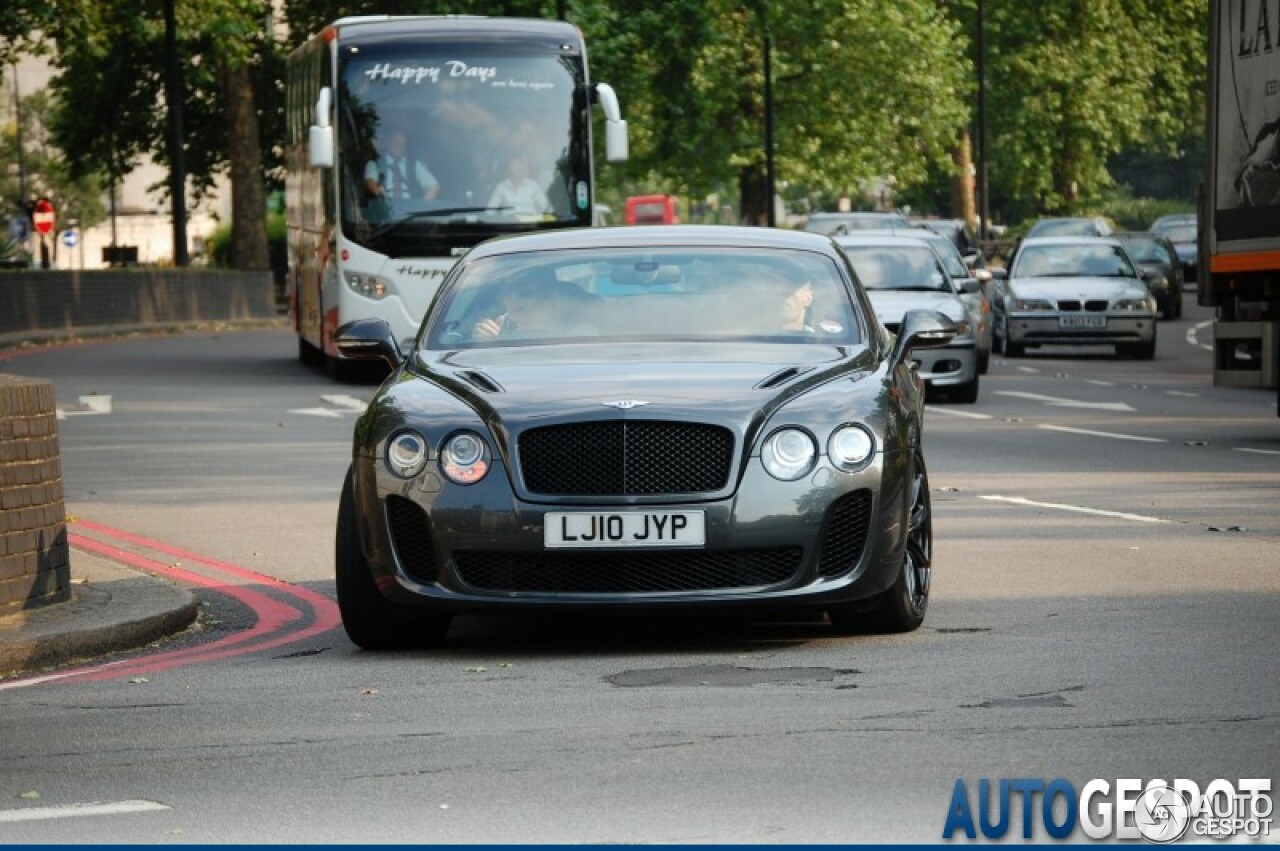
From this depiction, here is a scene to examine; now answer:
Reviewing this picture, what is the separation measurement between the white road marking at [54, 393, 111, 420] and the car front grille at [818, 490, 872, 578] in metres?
14.9

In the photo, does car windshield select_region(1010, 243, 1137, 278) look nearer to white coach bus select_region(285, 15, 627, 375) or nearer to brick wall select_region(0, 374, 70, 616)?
white coach bus select_region(285, 15, 627, 375)

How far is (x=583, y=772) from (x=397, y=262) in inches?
830

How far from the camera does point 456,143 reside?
2827 cm

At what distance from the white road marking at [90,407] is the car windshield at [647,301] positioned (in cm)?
1311

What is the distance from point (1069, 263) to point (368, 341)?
27765 millimetres

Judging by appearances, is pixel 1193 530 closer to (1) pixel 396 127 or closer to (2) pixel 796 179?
(1) pixel 396 127

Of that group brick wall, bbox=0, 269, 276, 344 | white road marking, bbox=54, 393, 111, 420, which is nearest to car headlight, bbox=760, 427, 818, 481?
white road marking, bbox=54, 393, 111, 420

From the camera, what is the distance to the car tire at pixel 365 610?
32.0 ft

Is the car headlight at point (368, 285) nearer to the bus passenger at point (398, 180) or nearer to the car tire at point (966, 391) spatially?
the bus passenger at point (398, 180)

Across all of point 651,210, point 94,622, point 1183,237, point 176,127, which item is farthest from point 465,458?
point 651,210

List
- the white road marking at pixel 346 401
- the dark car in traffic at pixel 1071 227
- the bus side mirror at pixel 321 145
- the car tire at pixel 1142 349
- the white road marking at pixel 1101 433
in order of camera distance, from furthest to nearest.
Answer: the dark car in traffic at pixel 1071 227 → the car tire at pixel 1142 349 → the bus side mirror at pixel 321 145 → the white road marking at pixel 346 401 → the white road marking at pixel 1101 433

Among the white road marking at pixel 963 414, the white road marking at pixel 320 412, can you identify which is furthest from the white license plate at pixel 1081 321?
the white road marking at pixel 320 412

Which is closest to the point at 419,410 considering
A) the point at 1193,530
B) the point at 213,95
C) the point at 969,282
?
the point at 1193,530

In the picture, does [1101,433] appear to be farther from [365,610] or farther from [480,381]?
[365,610]
